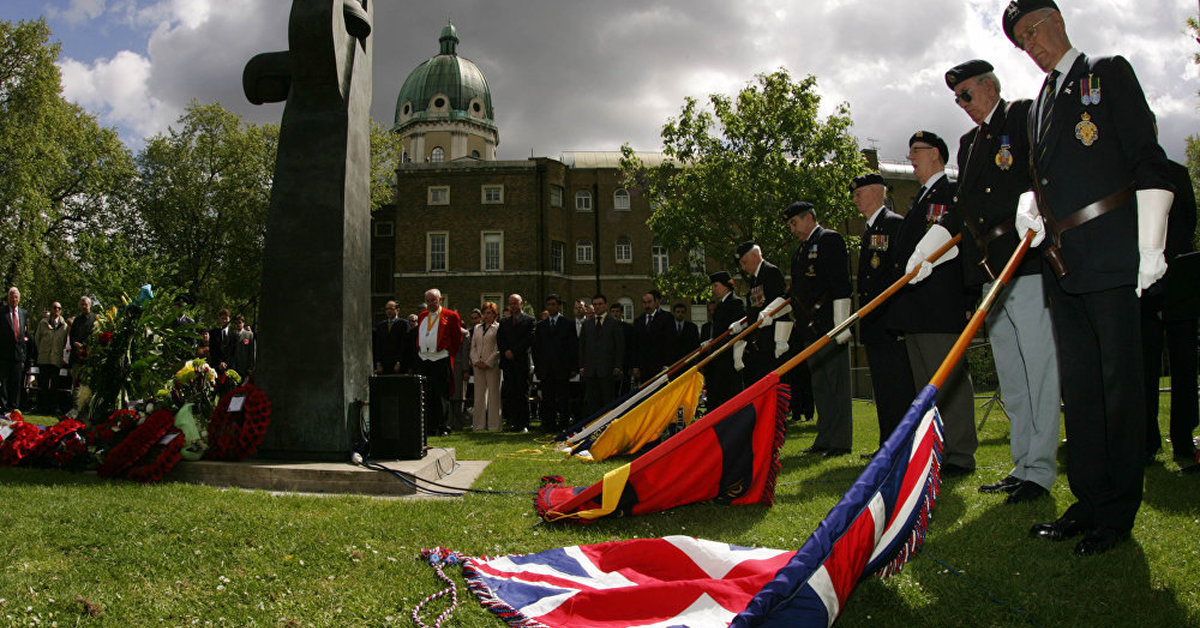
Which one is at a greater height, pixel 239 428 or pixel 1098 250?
pixel 1098 250

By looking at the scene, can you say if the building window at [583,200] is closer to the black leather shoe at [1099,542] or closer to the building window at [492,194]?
the building window at [492,194]

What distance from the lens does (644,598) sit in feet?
9.59

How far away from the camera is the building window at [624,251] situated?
44.6 m

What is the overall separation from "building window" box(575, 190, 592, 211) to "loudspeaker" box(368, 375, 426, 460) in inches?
1518

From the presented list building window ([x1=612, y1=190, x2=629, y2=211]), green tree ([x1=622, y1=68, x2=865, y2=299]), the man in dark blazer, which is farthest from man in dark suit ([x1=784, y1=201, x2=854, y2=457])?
building window ([x1=612, y1=190, x2=629, y2=211])

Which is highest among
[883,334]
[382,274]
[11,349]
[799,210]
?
[382,274]

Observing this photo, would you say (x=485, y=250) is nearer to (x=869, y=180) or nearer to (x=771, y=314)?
(x=771, y=314)

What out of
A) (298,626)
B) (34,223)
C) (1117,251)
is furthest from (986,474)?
(34,223)

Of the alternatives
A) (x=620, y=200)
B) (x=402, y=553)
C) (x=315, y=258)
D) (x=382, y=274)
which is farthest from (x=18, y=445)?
(x=382, y=274)

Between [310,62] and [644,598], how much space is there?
18.8ft

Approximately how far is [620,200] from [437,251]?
11.1m

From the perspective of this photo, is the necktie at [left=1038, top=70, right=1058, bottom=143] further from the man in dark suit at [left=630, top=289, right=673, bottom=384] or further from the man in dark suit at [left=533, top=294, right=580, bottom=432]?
the man in dark suit at [left=533, top=294, right=580, bottom=432]

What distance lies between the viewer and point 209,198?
1575 inches

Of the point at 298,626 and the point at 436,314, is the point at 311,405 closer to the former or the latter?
the point at 298,626
